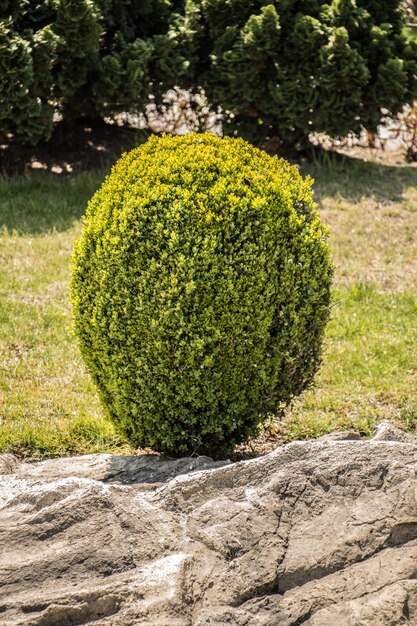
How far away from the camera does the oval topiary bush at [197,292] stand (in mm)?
3947

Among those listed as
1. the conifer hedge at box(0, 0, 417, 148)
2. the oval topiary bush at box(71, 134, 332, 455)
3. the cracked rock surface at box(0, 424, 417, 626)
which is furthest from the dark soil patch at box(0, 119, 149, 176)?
the cracked rock surface at box(0, 424, 417, 626)

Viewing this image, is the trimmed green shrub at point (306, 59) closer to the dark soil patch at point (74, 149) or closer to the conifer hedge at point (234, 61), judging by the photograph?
the conifer hedge at point (234, 61)

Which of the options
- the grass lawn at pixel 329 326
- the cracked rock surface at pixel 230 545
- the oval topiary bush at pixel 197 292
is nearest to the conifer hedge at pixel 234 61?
the grass lawn at pixel 329 326

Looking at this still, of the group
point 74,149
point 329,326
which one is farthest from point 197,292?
point 74,149

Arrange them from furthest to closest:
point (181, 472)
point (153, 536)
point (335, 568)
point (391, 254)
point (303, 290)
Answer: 1. point (391, 254)
2. point (303, 290)
3. point (181, 472)
4. point (153, 536)
5. point (335, 568)

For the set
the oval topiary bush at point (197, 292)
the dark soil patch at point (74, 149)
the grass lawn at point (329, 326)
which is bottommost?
the grass lawn at point (329, 326)

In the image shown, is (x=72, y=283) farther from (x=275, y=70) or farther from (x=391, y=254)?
(x=275, y=70)

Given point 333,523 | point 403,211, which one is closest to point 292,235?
point 333,523

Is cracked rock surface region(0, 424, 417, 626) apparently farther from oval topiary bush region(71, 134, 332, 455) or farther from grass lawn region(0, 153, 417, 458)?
grass lawn region(0, 153, 417, 458)

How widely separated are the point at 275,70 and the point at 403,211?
205cm

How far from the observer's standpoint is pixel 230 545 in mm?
3102

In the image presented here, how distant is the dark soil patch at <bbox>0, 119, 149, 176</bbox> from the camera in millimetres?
9289

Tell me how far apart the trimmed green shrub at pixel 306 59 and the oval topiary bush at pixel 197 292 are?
497 centimetres

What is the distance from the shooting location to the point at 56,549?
314 centimetres
